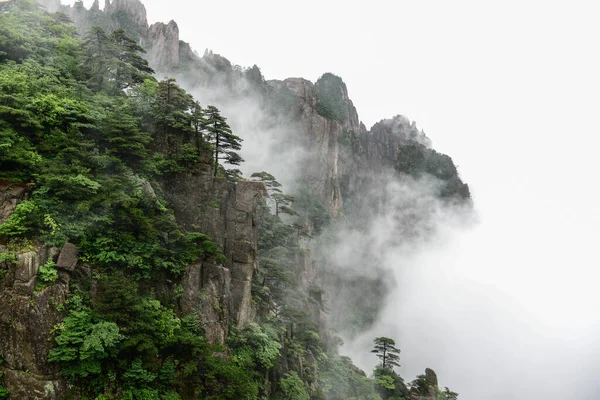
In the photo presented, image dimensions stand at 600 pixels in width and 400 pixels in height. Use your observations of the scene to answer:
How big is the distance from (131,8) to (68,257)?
292 ft

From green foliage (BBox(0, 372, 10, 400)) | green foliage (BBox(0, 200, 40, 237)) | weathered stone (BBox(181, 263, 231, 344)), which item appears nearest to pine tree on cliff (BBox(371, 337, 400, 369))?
weathered stone (BBox(181, 263, 231, 344))

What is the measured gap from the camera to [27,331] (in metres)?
11.4

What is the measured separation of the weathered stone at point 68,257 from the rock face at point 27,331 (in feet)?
2.43

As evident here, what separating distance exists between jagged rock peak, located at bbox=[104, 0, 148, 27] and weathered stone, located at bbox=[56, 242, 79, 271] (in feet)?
278

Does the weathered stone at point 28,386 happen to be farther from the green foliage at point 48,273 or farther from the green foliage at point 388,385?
the green foliage at point 388,385

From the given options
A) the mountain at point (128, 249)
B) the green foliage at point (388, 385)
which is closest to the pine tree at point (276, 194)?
the mountain at point (128, 249)

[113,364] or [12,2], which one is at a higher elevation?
[12,2]

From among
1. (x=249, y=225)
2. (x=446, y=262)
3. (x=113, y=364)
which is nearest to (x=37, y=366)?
(x=113, y=364)

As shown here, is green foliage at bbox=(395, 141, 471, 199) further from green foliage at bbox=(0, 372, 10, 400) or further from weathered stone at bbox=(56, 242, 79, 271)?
green foliage at bbox=(0, 372, 10, 400)

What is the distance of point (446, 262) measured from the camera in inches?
4673

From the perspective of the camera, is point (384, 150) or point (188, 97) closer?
point (188, 97)

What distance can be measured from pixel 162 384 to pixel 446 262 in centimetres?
12148

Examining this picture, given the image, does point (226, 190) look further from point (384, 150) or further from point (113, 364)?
point (384, 150)

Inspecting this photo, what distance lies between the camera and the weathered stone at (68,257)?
12.9m
